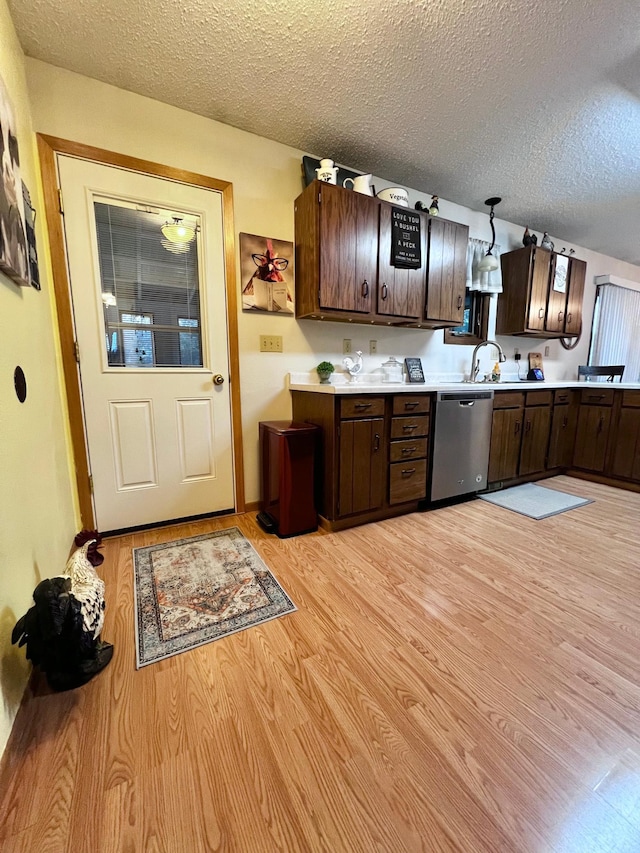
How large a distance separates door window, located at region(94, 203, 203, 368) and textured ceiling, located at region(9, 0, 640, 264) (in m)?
0.63

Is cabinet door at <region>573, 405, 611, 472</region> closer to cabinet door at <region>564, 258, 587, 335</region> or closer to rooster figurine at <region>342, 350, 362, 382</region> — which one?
cabinet door at <region>564, 258, 587, 335</region>

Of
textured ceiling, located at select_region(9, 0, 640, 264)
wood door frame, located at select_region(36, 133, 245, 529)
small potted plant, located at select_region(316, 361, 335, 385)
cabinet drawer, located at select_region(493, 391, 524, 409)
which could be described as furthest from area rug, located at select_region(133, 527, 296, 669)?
textured ceiling, located at select_region(9, 0, 640, 264)

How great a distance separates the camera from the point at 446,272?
8.51 ft

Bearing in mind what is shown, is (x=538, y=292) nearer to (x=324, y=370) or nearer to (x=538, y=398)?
(x=538, y=398)

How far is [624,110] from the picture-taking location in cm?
196

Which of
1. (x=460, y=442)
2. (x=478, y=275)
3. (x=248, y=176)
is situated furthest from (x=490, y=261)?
(x=248, y=176)

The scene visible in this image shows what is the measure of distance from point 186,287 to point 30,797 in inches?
85.5

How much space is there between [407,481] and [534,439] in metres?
1.51

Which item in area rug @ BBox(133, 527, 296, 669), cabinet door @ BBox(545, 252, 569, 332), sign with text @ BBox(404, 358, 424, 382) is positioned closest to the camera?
area rug @ BBox(133, 527, 296, 669)

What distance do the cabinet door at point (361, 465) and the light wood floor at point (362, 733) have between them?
0.61 meters

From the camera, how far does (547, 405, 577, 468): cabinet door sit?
10.5 ft

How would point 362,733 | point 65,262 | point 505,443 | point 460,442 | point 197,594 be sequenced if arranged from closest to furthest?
point 362,733 < point 197,594 < point 65,262 < point 460,442 < point 505,443

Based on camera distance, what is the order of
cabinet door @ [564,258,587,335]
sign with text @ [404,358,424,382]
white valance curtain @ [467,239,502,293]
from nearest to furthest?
sign with text @ [404,358,424,382] → white valance curtain @ [467,239,502,293] → cabinet door @ [564,258,587,335]

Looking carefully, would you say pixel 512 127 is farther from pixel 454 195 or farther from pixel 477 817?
pixel 477 817
